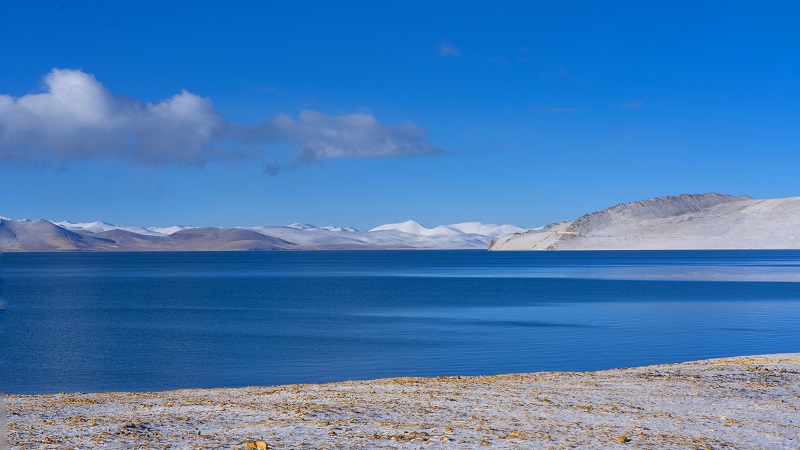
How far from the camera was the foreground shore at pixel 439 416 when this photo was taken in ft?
40.9

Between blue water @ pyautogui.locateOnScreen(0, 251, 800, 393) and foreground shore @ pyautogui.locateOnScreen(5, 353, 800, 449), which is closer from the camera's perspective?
foreground shore @ pyautogui.locateOnScreen(5, 353, 800, 449)

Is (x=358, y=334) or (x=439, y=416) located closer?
(x=439, y=416)

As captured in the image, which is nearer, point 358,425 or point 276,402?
point 358,425

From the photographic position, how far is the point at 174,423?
1381cm

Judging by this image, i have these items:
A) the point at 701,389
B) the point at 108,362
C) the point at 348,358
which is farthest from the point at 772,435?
the point at 108,362

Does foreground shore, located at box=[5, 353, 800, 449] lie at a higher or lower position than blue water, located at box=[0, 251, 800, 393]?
higher

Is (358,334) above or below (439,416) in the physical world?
below

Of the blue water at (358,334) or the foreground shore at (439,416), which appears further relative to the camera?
the blue water at (358,334)

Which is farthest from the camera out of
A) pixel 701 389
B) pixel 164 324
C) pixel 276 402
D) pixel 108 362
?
pixel 164 324

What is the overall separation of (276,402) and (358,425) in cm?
335

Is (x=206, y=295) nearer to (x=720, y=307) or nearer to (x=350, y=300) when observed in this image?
(x=350, y=300)

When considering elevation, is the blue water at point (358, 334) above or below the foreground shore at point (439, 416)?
below

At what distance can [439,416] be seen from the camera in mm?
14500

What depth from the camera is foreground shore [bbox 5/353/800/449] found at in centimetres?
1248
